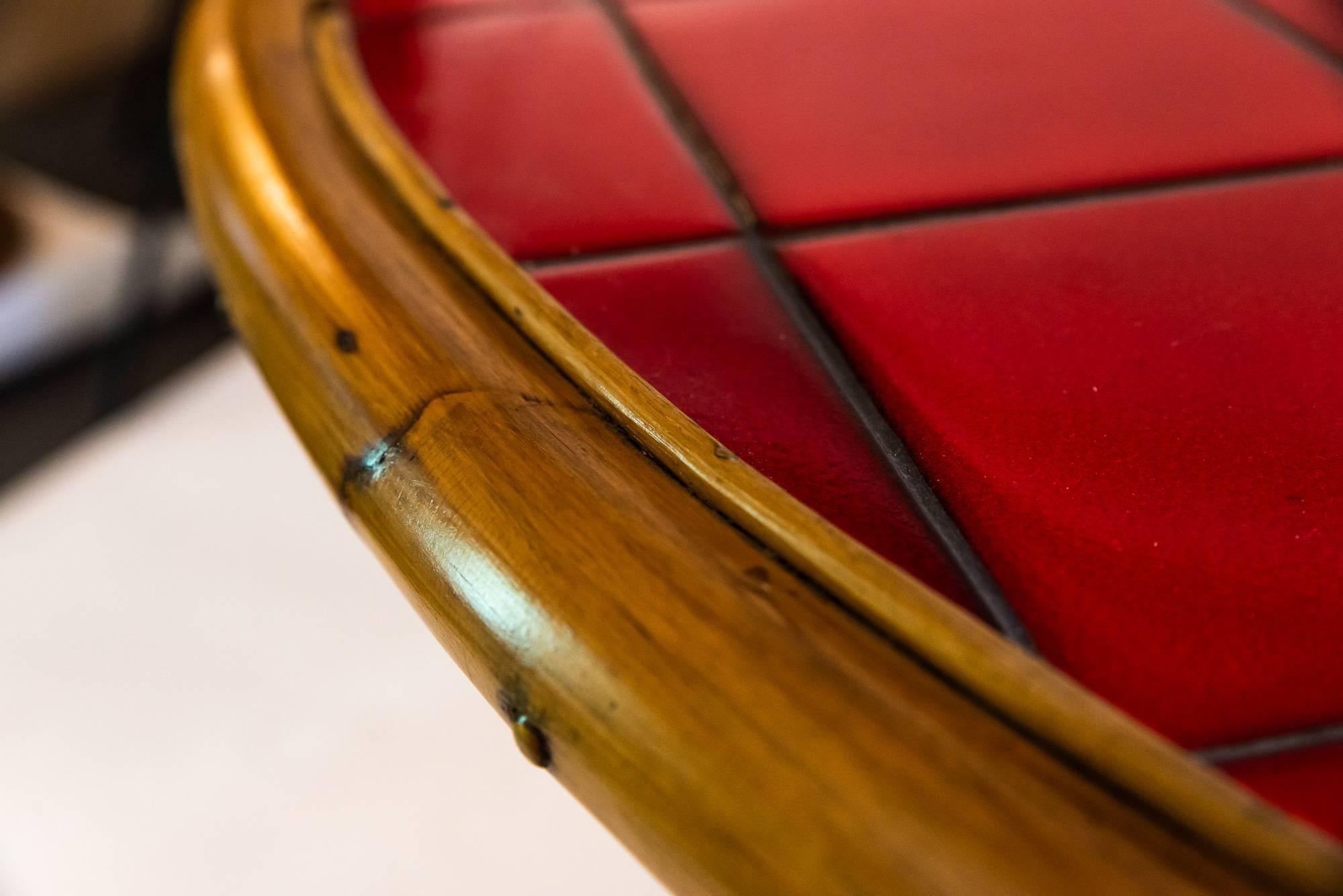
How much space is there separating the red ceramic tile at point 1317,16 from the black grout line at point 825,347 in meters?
0.25

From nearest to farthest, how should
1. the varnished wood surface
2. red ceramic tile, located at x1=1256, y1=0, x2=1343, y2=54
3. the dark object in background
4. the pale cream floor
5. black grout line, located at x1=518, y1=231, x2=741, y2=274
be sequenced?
the varnished wood surface → black grout line, located at x1=518, y1=231, x2=741, y2=274 → red ceramic tile, located at x1=1256, y1=0, x2=1343, y2=54 → the pale cream floor → the dark object in background

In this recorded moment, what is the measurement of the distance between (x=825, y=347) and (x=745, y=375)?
22 millimetres

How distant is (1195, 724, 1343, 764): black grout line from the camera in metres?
0.19

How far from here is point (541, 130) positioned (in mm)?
366

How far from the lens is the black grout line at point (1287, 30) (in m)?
0.40

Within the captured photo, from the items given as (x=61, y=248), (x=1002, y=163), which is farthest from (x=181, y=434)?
(x=1002, y=163)

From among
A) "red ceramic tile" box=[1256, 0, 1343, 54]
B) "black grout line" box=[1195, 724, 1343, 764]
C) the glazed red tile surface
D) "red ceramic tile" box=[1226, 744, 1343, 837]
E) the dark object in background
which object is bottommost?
"red ceramic tile" box=[1226, 744, 1343, 837]

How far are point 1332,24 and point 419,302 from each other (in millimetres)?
375

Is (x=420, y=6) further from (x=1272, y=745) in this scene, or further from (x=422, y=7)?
(x=1272, y=745)

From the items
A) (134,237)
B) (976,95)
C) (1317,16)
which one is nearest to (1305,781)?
(976,95)

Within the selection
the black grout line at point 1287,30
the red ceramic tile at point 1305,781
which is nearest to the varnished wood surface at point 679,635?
the red ceramic tile at point 1305,781

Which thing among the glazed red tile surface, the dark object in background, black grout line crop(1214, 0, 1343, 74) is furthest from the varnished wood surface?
the dark object in background

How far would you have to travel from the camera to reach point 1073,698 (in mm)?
184

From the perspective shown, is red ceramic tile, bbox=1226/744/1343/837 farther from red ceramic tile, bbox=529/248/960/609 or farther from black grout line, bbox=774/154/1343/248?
black grout line, bbox=774/154/1343/248
